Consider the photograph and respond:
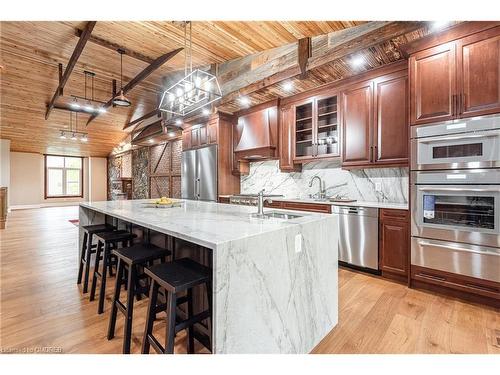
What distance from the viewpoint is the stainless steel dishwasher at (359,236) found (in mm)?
3013

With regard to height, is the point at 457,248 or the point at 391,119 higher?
the point at 391,119

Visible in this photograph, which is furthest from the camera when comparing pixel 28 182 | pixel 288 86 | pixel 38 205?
pixel 38 205

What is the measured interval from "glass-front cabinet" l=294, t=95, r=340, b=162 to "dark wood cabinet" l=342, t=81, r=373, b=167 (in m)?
0.17

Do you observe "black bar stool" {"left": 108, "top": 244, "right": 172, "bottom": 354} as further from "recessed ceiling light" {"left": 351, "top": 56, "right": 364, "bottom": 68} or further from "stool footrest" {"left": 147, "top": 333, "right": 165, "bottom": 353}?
"recessed ceiling light" {"left": 351, "top": 56, "right": 364, "bottom": 68}

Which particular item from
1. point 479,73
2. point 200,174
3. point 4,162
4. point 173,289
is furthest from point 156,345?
point 4,162

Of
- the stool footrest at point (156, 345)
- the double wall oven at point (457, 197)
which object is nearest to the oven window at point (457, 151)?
the double wall oven at point (457, 197)

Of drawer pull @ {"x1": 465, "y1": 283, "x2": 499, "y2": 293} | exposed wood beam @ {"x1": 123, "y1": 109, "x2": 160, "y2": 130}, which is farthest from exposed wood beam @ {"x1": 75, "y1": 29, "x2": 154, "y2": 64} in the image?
drawer pull @ {"x1": 465, "y1": 283, "x2": 499, "y2": 293}

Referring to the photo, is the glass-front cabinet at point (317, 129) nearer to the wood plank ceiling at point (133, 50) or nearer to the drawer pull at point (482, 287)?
the wood plank ceiling at point (133, 50)

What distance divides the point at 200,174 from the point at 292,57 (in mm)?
3049

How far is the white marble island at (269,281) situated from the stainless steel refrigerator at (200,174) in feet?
10.8

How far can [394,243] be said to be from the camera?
285cm

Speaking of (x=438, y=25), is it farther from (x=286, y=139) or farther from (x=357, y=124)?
(x=286, y=139)

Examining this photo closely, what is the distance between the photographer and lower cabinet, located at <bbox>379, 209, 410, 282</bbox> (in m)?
2.77
